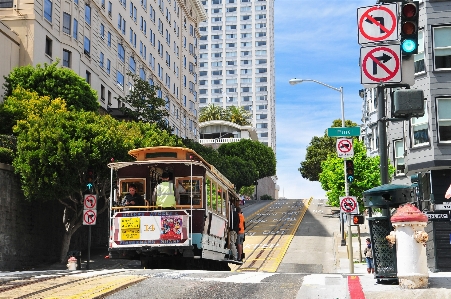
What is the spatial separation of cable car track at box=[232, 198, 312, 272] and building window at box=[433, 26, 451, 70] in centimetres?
1453

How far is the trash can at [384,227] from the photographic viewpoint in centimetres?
1050

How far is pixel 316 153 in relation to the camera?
325 feet

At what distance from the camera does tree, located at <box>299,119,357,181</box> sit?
322 feet

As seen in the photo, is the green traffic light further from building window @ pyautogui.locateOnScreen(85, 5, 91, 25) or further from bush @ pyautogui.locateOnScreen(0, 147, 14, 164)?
building window @ pyautogui.locateOnScreen(85, 5, 91, 25)

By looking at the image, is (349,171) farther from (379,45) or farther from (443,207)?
(379,45)

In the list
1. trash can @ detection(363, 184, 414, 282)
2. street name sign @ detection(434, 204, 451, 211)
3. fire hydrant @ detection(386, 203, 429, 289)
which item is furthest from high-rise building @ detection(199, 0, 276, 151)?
fire hydrant @ detection(386, 203, 429, 289)

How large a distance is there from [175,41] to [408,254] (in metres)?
83.9

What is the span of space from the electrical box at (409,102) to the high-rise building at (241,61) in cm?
17202

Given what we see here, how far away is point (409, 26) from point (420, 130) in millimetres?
20029

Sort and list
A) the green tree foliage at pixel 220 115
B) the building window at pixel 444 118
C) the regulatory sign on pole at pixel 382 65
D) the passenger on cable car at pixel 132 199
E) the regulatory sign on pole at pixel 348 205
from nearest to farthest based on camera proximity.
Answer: the regulatory sign on pole at pixel 382 65
the passenger on cable car at pixel 132 199
the regulatory sign on pole at pixel 348 205
the building window at pixel 444 118
the green tree foliage at pixel 220 115

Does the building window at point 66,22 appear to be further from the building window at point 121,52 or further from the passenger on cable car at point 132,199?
the passenger on cable car at point 132,199

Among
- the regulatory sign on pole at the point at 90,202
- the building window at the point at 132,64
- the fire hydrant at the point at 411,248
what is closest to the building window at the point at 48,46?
the building window at the point at 132,64

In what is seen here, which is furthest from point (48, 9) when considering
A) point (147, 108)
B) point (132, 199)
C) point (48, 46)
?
point (132, 199)

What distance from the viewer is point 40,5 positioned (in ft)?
153
